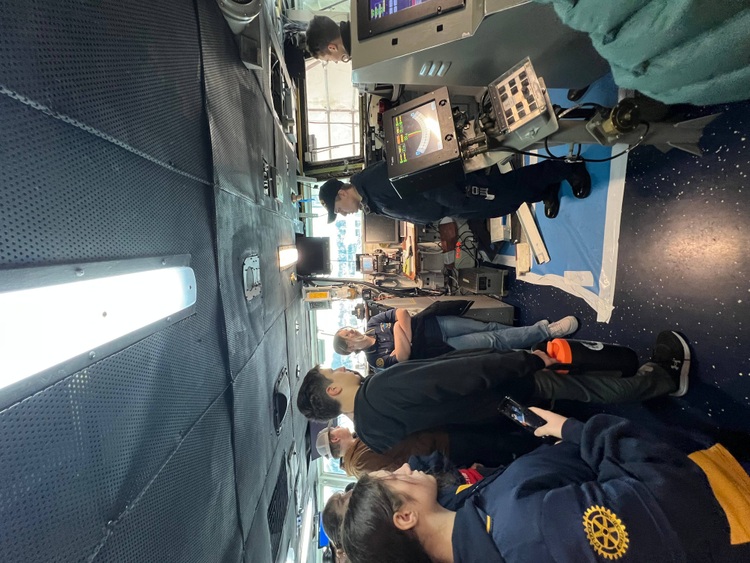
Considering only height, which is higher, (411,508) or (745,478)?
(745,478)

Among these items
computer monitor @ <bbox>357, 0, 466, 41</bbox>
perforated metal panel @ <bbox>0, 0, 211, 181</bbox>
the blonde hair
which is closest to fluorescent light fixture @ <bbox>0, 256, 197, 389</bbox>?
perforated metal panel @ <bbox>0, 0, 211, 181</bbox>

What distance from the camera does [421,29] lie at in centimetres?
192

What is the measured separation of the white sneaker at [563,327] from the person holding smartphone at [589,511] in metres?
1.48

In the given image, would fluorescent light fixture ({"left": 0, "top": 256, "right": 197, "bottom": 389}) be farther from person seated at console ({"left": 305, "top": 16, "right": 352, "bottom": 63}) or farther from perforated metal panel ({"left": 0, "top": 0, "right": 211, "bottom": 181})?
person seated at console ({"left": 305, "top": 16, "right": 352, "bottom": 63})

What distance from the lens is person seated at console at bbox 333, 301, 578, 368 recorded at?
2826 millimetres

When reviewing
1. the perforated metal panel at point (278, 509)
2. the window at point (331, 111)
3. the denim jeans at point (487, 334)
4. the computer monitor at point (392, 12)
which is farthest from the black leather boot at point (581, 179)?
the window at point (331, 111)

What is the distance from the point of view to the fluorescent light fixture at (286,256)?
3.58 meters

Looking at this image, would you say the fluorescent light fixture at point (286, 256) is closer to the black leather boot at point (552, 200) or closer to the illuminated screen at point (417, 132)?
the illuminated screen at point (417, 132)

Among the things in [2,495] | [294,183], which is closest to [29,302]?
[2,495]

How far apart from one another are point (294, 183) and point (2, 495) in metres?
4.43

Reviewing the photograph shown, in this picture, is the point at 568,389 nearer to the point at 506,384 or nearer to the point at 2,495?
the point at 506,384

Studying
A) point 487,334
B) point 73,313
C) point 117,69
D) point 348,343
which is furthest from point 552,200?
point 73,313

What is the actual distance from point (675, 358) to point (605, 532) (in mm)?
1358

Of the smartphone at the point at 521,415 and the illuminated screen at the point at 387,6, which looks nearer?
the smartphone at the point at 521,415
